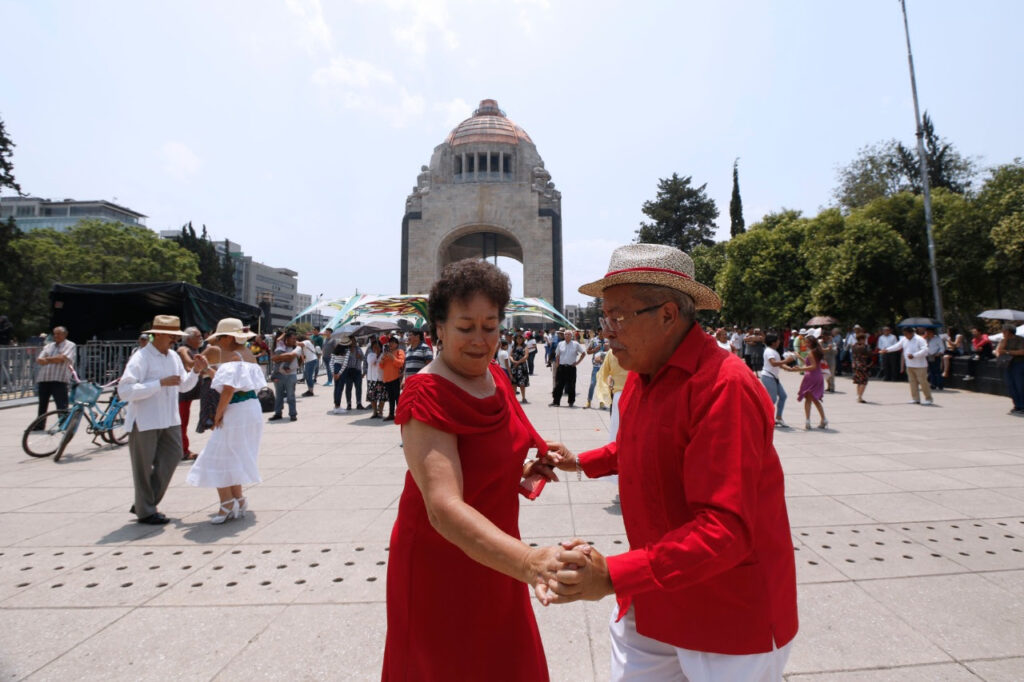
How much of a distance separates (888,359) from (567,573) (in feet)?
65.6

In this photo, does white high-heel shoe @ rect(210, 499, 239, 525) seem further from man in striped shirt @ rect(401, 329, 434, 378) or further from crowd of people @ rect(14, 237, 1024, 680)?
man in striped shirt @ rect(401, 329, 434, 378)

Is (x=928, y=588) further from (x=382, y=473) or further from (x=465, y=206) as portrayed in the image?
(x=465, y=206)

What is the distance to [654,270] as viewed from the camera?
5.70 ft

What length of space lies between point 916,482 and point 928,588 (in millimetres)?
3002

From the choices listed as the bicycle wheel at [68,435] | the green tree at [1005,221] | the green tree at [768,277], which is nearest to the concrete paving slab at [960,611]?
the bicycle wheel at [68,435]

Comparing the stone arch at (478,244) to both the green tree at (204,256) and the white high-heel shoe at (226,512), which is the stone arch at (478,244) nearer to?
the green tree at (204,256)

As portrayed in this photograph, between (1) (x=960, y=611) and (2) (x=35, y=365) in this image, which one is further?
(2) (x=35, y=365)

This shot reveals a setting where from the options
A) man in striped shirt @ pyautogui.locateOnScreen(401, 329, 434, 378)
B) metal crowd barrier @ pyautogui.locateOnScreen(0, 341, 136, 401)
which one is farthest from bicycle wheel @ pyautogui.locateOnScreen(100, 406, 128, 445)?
metal crowd barrier @ pyautogui.locateOnScreen(0, 341, 136, 401)

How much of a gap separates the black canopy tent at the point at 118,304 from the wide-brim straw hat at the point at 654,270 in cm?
1524

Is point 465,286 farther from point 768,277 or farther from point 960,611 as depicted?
point 768,277

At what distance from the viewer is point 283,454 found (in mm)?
7957

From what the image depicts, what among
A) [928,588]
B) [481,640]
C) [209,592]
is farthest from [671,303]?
[209,592]

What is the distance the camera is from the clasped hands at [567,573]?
49.8 inches

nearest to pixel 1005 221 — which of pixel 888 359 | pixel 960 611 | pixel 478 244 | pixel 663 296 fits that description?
pixel 888 359
